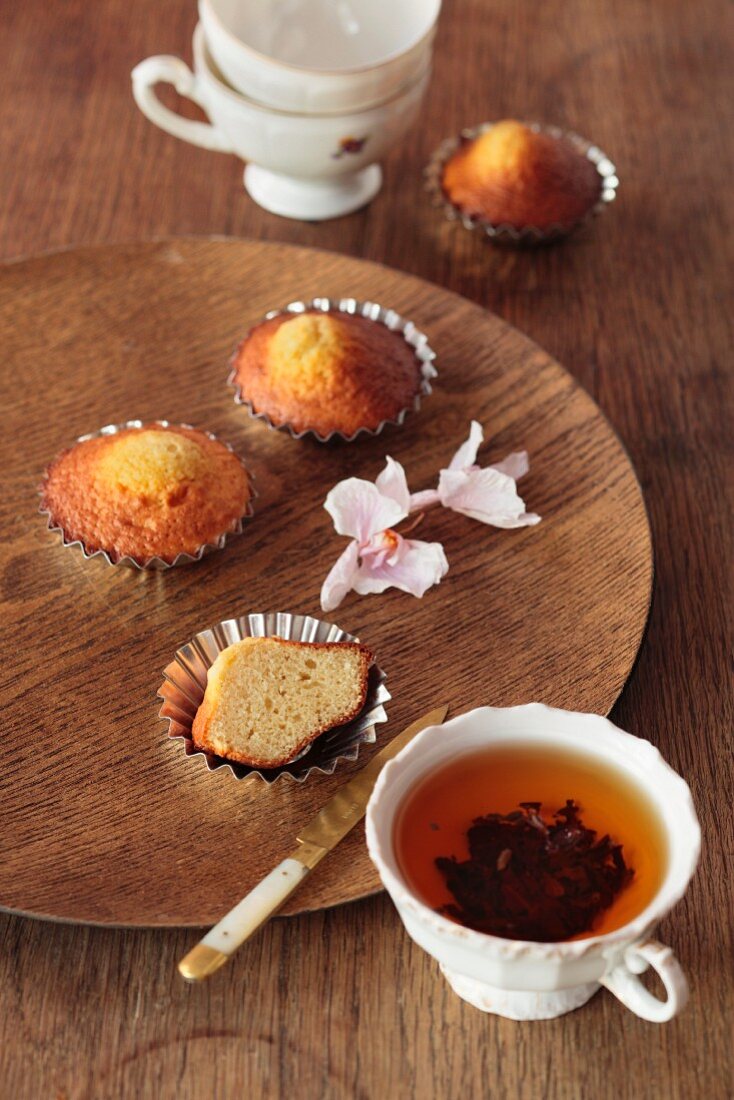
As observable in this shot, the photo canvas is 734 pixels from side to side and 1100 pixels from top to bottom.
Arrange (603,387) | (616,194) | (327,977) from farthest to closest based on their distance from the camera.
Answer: (616,194) → (603,387) → (327,977)

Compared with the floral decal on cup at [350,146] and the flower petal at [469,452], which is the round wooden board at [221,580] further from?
the floral decal on cup at [350,146]

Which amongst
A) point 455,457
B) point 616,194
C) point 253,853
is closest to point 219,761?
point 253,853

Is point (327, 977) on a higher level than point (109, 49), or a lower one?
lower

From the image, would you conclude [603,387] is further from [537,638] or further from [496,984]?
[496,984]

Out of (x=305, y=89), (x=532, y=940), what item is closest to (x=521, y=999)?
(x=532, y=940)

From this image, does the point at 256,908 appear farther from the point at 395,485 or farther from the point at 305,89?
the point at 305,89

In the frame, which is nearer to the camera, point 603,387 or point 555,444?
point 555,444

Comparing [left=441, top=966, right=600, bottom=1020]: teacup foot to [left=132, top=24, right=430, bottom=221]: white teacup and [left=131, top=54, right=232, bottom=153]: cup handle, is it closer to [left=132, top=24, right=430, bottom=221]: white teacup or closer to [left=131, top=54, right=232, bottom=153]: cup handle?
[left=132, top=24, right=430, bottom=221]: white teacup
